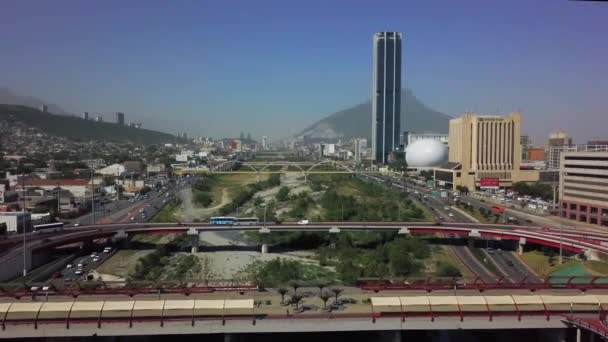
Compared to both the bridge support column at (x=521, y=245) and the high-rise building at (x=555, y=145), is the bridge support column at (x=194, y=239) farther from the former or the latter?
the high-rise building at (x=555, y=145)

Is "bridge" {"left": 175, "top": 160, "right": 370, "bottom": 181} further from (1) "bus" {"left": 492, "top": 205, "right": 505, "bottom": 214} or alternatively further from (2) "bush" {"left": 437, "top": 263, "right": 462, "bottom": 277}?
(2) "bush" {"left": 437, "top": 263, "right": 462, "bottom": 277}

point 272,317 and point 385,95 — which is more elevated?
point 385,95

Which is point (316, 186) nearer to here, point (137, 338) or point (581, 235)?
point (581, 235)

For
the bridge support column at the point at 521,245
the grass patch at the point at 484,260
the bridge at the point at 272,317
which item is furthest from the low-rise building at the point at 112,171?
the bridge at the point at 272,317

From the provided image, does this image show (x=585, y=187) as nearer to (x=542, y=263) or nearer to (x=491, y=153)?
(x=542, y=263)

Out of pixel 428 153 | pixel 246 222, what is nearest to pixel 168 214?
pixel 246 222
